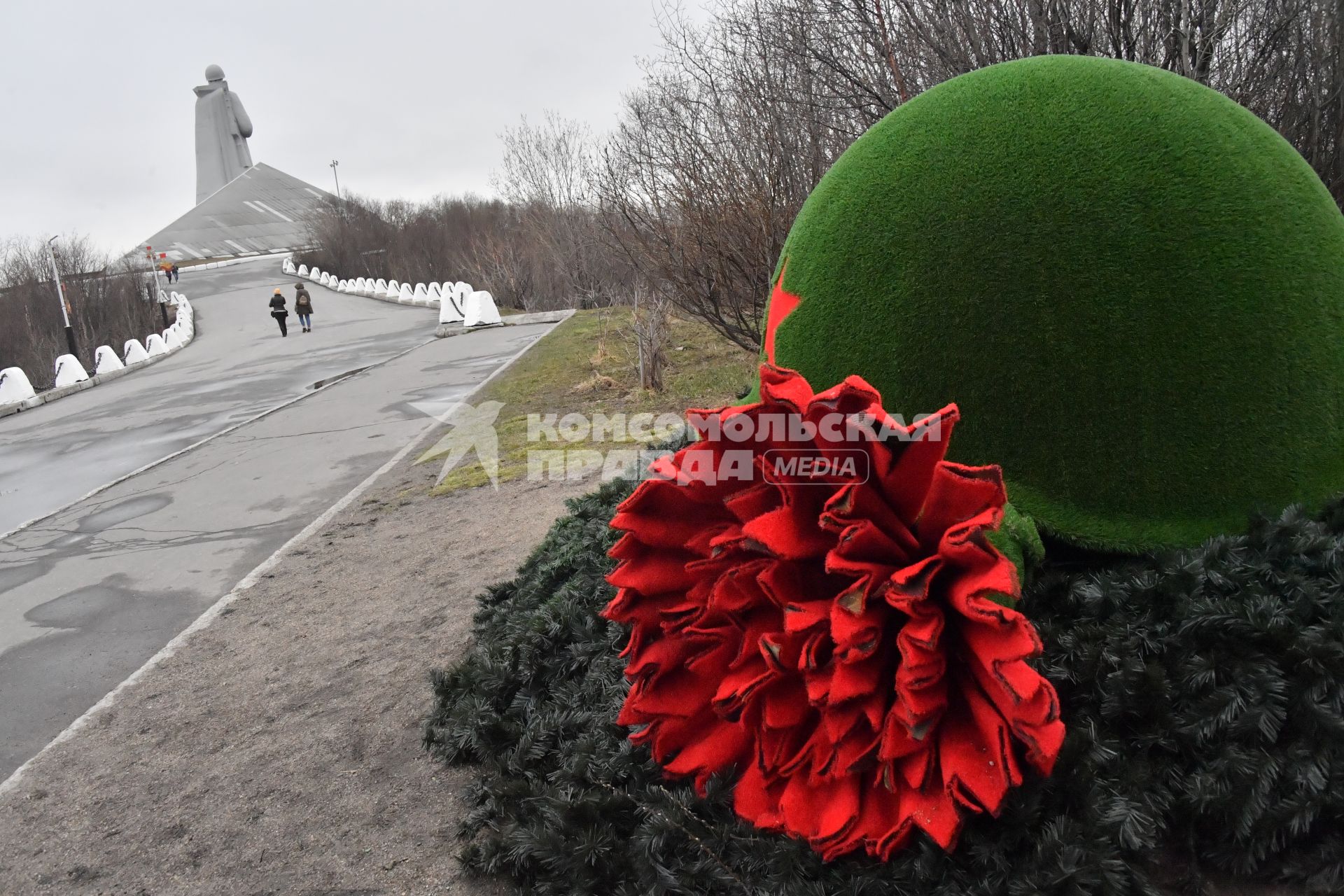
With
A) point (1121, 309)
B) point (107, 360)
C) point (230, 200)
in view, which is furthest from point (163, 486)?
point (230, 200)

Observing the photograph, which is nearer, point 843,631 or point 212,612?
point 843,631

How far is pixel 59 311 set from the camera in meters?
32.1

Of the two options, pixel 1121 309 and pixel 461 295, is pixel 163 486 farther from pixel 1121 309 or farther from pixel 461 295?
pixel 461 295

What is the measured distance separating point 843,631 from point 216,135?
103111mm

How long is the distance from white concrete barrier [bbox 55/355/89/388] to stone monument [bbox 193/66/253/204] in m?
77.5

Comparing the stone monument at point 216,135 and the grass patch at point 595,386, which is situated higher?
the stone monument at point 216,135

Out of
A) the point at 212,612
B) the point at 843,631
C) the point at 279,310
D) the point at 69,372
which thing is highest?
the point at 279,310

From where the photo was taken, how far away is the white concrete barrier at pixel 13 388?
18.8 metres

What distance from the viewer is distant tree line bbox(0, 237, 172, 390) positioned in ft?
96.9

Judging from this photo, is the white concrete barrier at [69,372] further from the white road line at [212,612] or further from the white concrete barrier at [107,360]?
the white road line at [212,612]

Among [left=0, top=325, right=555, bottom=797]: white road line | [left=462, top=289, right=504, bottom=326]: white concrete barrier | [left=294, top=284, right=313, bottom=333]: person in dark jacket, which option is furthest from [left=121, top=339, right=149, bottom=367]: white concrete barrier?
[left=0, top=325, right=555, bottom=797]: white road line

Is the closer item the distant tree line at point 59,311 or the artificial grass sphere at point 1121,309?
the artificial grass sphere at point 1121,309

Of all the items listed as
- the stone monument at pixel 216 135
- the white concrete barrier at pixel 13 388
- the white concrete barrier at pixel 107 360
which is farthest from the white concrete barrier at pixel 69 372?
the stone monument at pixel 216 135

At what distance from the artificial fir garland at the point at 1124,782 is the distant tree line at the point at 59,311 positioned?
100ft
